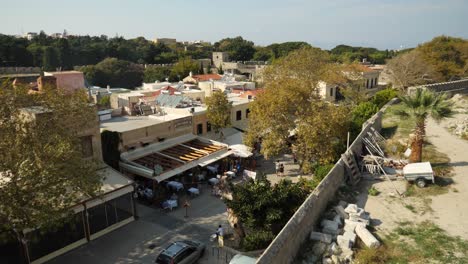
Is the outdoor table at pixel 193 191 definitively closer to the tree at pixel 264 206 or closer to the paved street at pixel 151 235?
the paved street at pixel 151 235

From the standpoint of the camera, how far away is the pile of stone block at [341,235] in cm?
1287

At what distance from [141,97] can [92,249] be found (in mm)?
21028

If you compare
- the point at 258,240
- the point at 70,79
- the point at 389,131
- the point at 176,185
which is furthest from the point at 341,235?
the point at 70,79

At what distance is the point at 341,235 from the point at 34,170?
454 inches

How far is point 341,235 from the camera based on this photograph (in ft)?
45.6

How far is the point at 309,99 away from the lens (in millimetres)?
27562

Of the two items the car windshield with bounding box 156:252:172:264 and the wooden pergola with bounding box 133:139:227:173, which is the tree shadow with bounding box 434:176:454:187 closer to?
the wooden pergola with bounding box 133:139:227:173

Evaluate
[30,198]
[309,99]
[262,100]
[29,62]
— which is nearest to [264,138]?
[262,100]

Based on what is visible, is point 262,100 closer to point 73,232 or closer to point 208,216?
point 208,216

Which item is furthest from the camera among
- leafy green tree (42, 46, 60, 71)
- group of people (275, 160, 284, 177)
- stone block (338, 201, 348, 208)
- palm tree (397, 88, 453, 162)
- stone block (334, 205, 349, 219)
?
leafy green tree (42, 46, 60, 71)

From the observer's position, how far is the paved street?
16.0m

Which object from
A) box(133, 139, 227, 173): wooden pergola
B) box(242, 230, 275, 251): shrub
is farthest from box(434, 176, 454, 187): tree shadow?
box(133, 139, 227, 173): wooden pergola

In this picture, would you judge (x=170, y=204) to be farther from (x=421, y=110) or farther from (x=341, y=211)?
(x=421, y=110)

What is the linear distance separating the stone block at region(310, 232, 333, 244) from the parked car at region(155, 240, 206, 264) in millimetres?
5037
